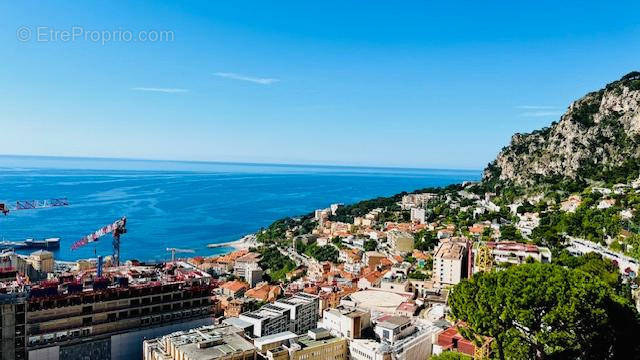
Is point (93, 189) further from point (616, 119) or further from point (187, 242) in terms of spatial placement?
point (616, 119)

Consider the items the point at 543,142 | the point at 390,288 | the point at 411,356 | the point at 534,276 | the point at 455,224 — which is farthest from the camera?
the point at 543,142

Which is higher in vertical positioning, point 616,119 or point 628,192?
point 616,119

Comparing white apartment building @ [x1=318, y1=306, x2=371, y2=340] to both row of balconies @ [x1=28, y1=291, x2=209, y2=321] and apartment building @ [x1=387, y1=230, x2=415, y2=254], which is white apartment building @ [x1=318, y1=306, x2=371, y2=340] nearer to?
row of balconies @ [x1=28, y1=291, x2=209, y2=321]

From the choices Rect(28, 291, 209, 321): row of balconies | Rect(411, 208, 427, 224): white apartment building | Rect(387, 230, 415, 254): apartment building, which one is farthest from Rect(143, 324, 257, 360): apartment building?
Rect(411, 208, 427, 224): white apartment building

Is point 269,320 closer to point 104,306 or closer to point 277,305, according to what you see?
point 277,305

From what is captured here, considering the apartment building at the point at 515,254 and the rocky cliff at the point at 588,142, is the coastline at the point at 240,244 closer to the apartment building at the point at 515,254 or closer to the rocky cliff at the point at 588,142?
the apartment building at the point at 515,254

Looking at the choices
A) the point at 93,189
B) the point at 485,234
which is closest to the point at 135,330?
the point at 485,234

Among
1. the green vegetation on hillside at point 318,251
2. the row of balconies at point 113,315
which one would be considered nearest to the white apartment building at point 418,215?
the green vegetation on hillside at point 318,251
